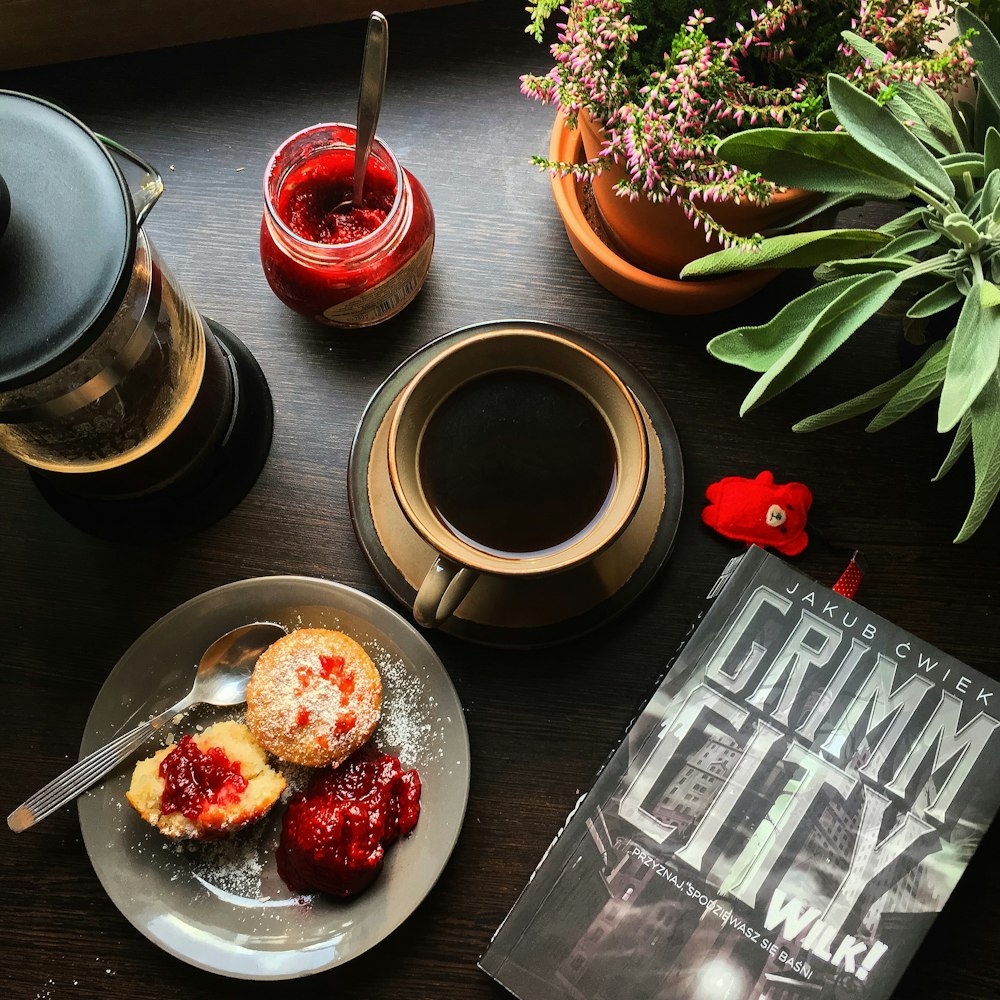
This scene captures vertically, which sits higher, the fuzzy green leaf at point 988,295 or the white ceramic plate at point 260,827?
the fuzzy green leaf at point 988,295

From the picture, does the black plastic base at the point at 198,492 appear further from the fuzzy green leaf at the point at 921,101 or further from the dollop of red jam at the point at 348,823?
the fuzzy green leaf at the point at 921,101

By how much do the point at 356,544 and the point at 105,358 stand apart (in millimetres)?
332

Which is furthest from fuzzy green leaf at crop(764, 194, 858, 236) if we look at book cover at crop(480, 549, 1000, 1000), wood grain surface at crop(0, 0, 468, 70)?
wood grain surface at crop(0, 0, 468, 70)

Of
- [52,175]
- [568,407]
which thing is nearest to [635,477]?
[568,407]

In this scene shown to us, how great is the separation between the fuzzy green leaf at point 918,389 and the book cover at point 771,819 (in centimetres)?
20

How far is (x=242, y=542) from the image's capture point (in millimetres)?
1020

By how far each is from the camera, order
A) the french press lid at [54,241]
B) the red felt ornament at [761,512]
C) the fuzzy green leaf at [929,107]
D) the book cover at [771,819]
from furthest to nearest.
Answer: the red felt ornament at [761,512] < the book cover at [771,819] < the fuzzy green leaf at [929,107] < the french press lid at [54,241]

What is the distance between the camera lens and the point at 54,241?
2.15 ft

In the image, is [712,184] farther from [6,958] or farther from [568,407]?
[6,958]

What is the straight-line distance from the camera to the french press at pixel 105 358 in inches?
25.7

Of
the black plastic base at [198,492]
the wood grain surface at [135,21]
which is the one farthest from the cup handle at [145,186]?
the wood grain surface at [135,21]

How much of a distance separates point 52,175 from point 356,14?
546 millimetres

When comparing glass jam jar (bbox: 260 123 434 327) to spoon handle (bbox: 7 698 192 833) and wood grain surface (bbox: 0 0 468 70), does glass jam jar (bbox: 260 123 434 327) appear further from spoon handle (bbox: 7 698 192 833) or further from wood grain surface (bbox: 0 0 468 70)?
spoon handle (bbox: 7 698 192 833)

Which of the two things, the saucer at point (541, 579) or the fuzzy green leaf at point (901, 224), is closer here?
the fuzzy green leaf at point (901, 224)
